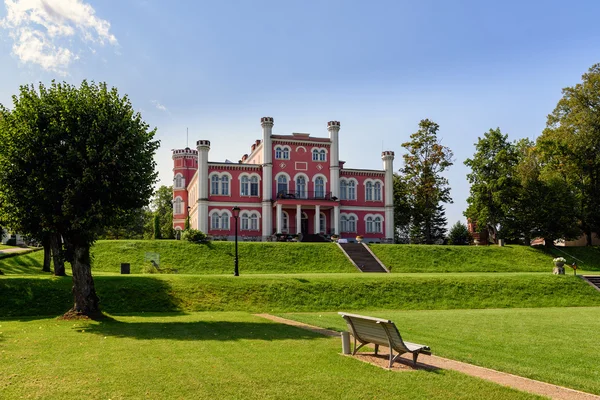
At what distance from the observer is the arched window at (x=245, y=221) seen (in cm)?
5288

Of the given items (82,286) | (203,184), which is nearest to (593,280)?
(82,286)

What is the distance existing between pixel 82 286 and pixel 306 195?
122 ft

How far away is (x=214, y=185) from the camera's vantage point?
173 feet

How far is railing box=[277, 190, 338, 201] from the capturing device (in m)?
53.8

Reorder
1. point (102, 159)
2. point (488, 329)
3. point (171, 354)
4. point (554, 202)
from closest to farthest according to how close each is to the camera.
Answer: point (171, 354) < point (488, 329) < point (102, 159) < point (554, 202)

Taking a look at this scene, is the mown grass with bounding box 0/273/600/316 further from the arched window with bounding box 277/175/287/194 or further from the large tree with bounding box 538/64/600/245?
the arched window with bounding box 277/175/287/194

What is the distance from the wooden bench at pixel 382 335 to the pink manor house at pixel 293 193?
130 ft

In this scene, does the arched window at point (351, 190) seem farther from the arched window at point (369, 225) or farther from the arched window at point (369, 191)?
the arched window at point (369, 225)

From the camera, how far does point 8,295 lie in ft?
70.4

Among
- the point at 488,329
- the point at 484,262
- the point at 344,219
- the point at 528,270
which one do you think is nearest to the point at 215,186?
the point at 344,219

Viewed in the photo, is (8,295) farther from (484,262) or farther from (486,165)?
(486,165)

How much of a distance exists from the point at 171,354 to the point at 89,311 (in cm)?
861

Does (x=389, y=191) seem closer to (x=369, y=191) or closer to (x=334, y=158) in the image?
(x=369, y=191)

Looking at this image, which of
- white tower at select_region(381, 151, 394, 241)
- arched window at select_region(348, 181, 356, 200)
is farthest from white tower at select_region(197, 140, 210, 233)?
white tower at select_region(381, 151, 394, 241)
